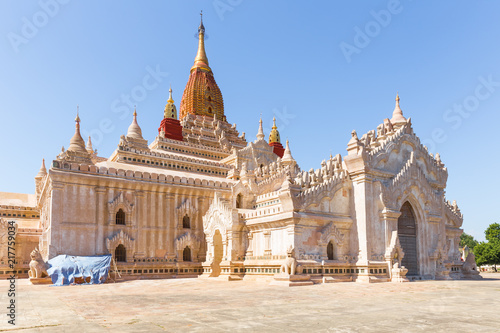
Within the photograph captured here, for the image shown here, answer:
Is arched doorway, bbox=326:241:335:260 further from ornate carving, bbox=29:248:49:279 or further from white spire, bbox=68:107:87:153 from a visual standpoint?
white spire, bbox=68:107:87:153

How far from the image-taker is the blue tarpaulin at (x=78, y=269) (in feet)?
93.4

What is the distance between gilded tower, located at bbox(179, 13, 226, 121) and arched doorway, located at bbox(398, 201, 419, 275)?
32.6m

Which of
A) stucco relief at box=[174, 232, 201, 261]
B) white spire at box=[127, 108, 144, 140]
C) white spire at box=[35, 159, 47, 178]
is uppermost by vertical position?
white spire at box=[127, 108, 144, 140]

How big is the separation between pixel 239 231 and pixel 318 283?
7.81m

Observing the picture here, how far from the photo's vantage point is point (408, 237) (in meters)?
33.9

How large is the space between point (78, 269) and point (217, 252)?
10.5 m

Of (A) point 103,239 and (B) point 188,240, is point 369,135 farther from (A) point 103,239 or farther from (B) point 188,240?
(A) point 103,239

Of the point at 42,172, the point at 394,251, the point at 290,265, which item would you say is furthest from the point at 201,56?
the point at 290,265

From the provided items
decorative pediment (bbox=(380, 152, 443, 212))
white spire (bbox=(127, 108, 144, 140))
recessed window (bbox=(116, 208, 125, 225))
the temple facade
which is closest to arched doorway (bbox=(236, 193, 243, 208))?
the temple facade

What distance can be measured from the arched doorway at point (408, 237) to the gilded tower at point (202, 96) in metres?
32.6

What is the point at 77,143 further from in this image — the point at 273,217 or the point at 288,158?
the point at 288,158

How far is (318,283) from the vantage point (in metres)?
27.6

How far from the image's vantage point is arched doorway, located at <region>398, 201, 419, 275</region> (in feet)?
110

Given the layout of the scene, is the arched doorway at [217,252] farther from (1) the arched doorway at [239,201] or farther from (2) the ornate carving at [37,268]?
(2) the ornate carving at [37,268]
